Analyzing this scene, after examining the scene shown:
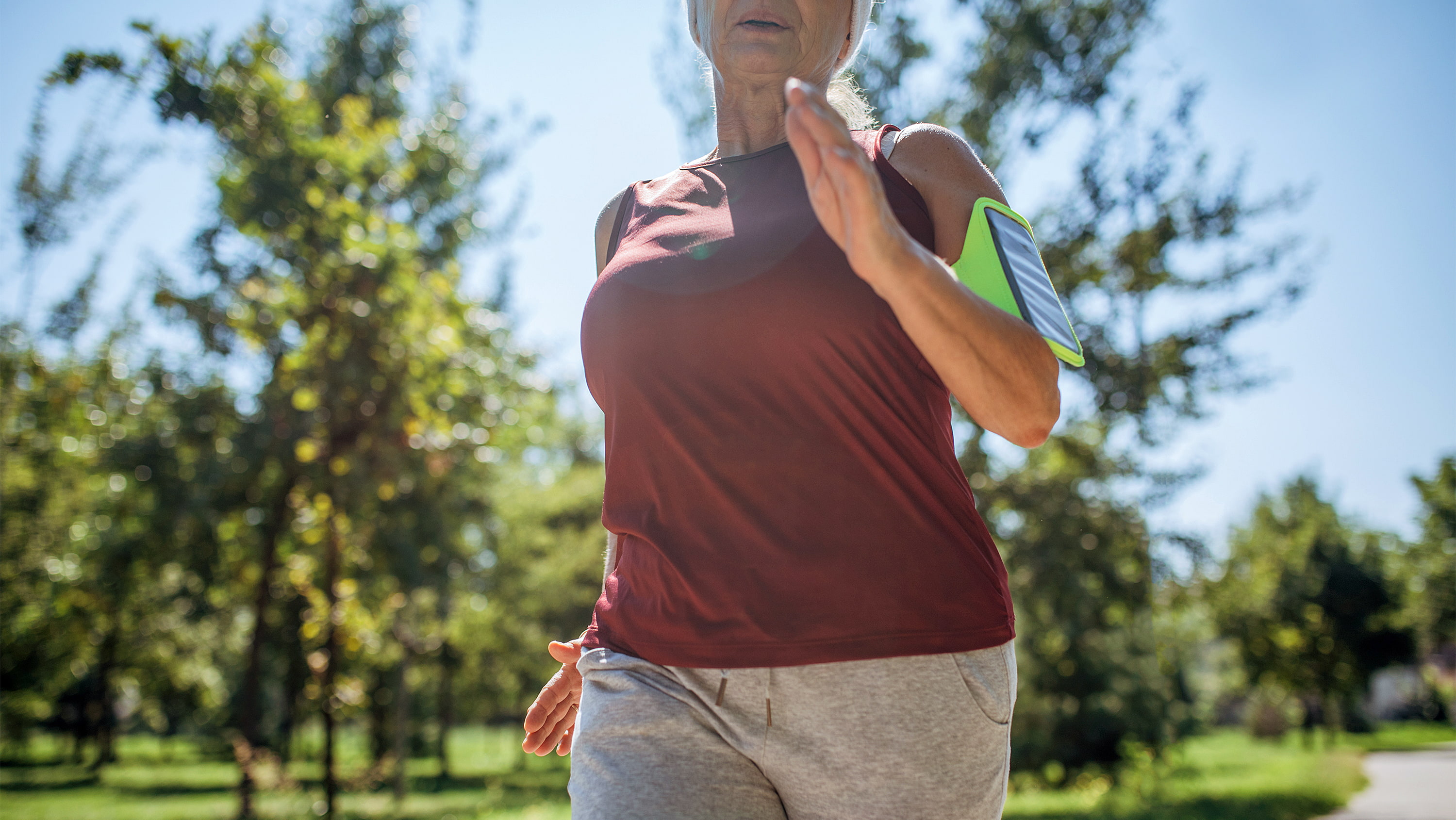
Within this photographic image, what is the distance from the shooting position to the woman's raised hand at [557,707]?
159cm

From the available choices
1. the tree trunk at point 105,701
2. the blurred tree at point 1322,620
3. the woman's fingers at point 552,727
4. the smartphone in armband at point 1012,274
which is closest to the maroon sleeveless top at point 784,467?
the smartphone in armband at point 1012,274

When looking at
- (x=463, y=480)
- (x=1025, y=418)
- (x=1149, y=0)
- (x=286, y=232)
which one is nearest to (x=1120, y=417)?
(x=1149, y=0)

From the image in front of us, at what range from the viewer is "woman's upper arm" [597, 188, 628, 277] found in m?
1.73

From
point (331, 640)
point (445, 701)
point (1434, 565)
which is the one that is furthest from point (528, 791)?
point (1434, 565)

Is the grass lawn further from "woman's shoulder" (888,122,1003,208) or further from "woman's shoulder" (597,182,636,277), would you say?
"woman's shoulder" (888,122,1003,208)

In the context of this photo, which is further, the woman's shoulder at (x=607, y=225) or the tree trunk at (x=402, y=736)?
the tree trunk at (x=402, y=736)

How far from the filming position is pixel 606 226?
177 centimetres

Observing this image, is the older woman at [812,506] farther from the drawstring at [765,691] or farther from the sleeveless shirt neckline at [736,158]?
the sleeveless shirt neckline at [736,158]

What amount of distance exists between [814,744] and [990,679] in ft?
0.84

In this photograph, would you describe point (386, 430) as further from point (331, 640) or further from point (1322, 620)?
point (1322, 620)

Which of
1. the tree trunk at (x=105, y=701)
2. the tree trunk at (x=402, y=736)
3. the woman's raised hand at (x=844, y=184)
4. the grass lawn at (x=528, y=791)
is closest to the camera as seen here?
the woman's raised hand at (x=844, y=184)

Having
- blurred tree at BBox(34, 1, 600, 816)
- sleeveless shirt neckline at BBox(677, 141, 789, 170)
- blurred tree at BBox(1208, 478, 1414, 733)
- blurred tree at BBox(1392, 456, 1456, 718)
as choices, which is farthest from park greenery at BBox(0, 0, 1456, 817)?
blurred tree at BBox(1392, 456, 1456, 718)

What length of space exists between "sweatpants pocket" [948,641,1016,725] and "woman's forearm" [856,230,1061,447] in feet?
1.02

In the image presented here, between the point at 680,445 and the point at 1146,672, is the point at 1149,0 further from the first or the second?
the point at 1146,672
